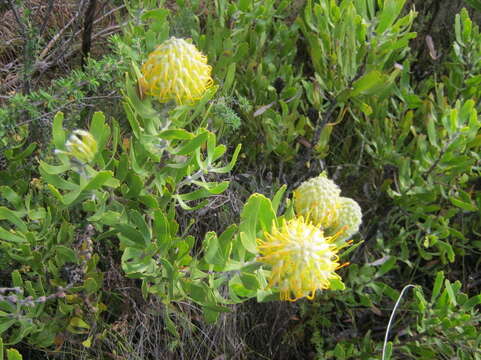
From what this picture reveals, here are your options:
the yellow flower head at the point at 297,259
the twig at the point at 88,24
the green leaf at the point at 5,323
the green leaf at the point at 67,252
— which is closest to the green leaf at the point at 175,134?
the yellow flower head at the point at 297,259

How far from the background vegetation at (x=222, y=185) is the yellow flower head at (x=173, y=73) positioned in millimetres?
60

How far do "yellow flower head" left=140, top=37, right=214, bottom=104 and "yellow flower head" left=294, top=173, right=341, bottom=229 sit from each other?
0.51 meters

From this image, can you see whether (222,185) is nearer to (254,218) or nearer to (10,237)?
(254,218)

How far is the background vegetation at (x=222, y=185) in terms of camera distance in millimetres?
1636

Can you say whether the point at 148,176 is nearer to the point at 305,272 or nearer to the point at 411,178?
the point at 305,272

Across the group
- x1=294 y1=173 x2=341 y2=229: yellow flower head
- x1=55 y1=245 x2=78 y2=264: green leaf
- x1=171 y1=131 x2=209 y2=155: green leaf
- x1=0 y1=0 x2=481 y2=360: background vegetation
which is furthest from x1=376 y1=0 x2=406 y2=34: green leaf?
x1=55 y1=245 x2=78 y2=264: green leaf

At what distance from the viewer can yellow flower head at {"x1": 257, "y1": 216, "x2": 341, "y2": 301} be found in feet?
4.36

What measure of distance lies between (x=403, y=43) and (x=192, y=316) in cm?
165

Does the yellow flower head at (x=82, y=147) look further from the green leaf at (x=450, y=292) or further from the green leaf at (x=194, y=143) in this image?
the green leaf at (x=450, y=292)

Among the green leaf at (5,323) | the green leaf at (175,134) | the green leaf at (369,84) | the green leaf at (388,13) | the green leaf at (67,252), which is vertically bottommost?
the green leaf at (5,323)

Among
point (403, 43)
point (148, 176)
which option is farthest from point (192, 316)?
point (403, 43)

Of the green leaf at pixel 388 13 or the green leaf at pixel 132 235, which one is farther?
the green leaf at pixel 388 13

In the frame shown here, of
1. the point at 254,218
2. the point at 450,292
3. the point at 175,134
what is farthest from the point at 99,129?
the point at 450,292

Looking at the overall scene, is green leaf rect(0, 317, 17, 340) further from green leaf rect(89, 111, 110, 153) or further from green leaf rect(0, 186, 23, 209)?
green leaf rect(89, 111, 110, 153)
